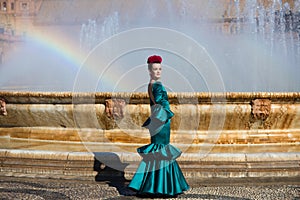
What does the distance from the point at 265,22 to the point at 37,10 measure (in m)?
33.0

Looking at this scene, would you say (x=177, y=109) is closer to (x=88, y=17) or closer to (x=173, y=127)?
(x=173, y=127)

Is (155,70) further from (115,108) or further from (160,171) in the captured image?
(115,108)

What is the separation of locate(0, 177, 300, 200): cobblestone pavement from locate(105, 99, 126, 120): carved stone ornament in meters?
1.33

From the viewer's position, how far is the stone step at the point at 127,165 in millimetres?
4703

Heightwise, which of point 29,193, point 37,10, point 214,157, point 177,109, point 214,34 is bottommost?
point 29,193

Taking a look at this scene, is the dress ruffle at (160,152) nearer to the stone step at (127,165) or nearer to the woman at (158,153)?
the woman at (158,153)

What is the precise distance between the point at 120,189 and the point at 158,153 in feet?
2.55

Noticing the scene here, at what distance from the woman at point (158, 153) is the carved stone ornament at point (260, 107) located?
2.22 m

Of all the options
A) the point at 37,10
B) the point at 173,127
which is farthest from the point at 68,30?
the point at 173,127

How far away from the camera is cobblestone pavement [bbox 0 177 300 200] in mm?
4008

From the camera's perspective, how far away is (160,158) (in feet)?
12.5

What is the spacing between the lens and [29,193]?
4.12m

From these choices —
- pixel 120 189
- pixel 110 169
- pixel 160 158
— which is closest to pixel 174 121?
pixel 110 169

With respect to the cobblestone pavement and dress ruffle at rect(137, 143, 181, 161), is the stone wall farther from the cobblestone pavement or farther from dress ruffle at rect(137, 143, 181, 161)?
dress ruffle at rect(137, 143, 181, 161)
